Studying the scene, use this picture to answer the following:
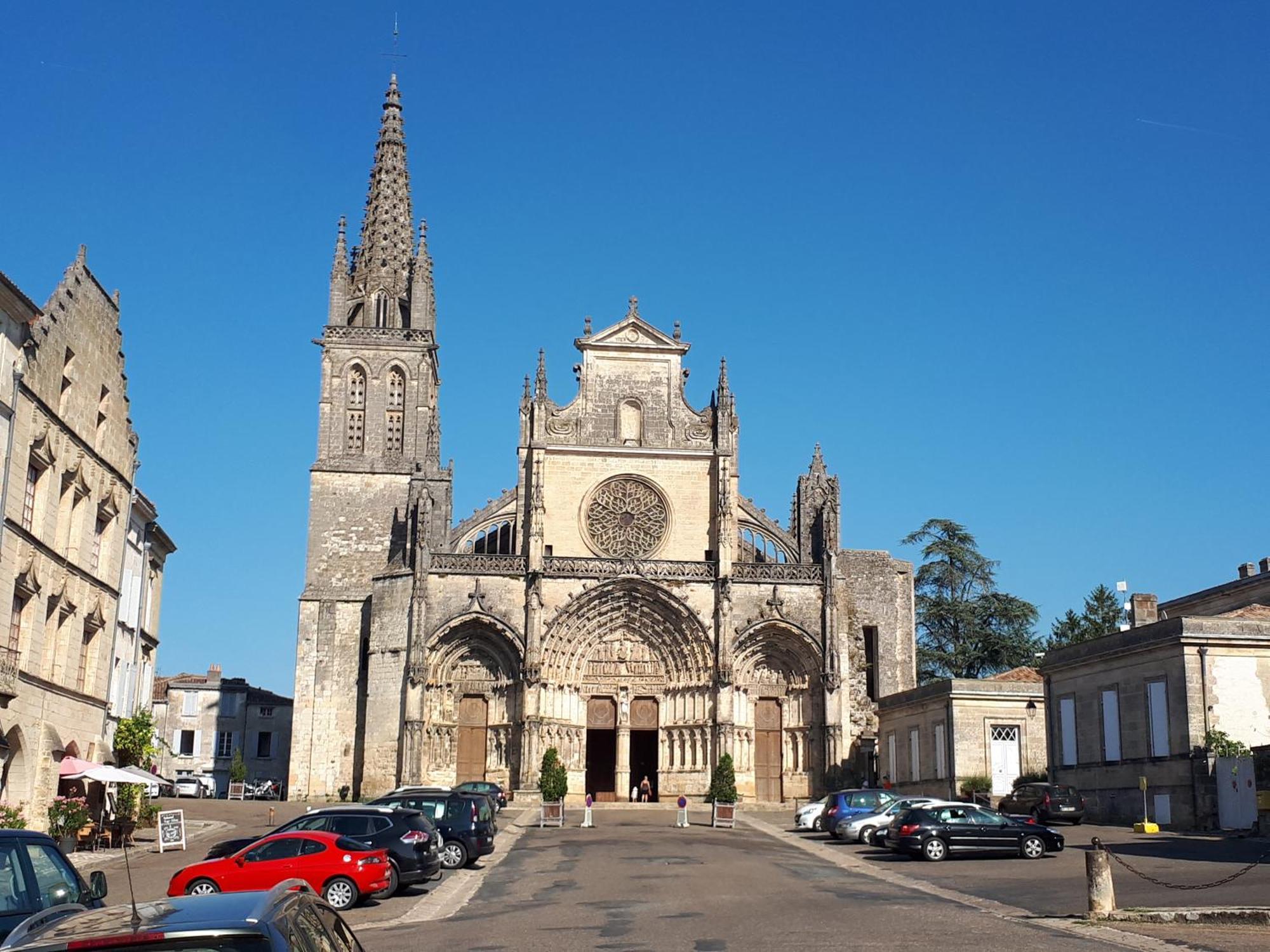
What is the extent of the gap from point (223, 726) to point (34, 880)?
58.2m

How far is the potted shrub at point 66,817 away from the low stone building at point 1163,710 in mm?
22194

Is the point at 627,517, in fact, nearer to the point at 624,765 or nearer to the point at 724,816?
the point at 624,765

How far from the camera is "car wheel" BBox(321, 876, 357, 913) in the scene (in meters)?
17.9

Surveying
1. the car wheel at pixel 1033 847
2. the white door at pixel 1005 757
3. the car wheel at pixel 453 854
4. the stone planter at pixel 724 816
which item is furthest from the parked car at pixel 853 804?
the car wheel at pixel 453 854

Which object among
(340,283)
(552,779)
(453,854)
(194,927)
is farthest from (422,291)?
(194,927)

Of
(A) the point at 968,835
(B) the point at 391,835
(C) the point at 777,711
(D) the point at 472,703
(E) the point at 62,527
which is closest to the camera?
(B) the point at 391,835

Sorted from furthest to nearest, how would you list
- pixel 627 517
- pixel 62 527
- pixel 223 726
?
pixel 223 726 → pixel 627 517 → pixel 62 527

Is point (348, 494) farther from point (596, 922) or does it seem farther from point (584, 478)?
point (596, 922)

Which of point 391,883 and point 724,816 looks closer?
point 391,883

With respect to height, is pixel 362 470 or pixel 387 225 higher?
pixel 387 225

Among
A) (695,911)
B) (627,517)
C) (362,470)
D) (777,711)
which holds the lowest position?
(695,911)

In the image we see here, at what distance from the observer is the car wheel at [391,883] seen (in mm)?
18938

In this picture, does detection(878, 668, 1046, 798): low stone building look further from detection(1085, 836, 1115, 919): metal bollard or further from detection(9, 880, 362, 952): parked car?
detection(9, 880, 362, 952): parked car

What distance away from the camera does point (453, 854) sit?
23.7 m
